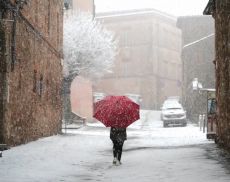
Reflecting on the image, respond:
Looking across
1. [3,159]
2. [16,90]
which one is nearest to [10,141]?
[16,90]

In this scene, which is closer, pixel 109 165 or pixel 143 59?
pixel 109 165

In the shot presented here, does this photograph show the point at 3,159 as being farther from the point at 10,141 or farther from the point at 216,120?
the point at 216,120

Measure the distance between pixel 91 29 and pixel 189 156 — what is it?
3007 cm

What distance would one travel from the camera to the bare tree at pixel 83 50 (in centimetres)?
3881

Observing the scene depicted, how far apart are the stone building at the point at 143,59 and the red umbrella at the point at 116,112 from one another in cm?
4778

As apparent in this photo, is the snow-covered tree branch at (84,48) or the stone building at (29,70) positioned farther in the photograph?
the snow-covered tree branch at (84,48)

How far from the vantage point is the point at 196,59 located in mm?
47562

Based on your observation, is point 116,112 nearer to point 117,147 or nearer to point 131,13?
point 117,147

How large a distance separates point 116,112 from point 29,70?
8203 millimetres

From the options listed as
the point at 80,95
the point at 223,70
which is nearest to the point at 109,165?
the point at 223,70

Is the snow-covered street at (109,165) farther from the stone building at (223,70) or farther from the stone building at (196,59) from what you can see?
the stone building at (196,59)

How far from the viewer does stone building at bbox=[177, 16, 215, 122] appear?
4509 centimetres

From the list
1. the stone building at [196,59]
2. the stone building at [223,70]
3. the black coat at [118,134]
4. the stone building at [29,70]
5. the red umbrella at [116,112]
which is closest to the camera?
the red umbrella at [116,112]

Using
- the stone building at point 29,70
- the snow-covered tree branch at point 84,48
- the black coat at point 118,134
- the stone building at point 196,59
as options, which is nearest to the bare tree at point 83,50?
the snow-covered tree branch at point 84,48
